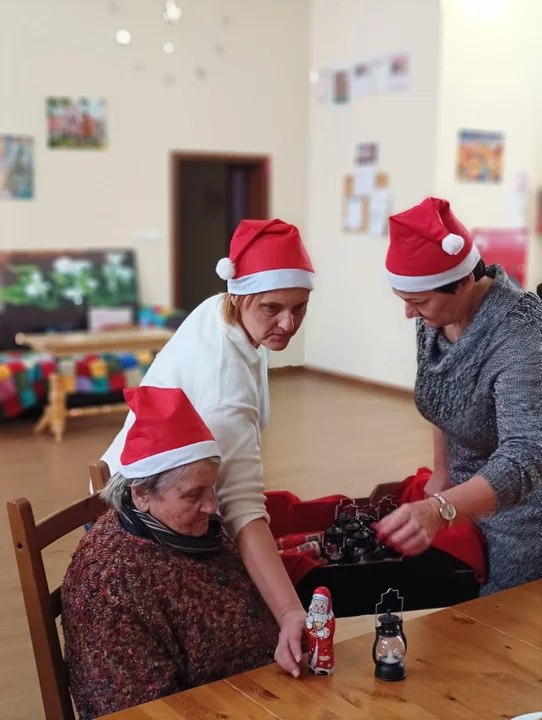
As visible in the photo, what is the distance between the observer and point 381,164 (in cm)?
675

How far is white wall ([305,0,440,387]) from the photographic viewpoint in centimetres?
635

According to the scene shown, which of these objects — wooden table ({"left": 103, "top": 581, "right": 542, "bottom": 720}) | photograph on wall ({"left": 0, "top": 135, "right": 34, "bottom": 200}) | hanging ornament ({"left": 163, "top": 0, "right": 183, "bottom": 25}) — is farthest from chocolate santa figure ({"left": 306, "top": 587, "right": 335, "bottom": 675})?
hanging ornament ({"left": 163, "top": 0, "right": 183, "bottom": 25})

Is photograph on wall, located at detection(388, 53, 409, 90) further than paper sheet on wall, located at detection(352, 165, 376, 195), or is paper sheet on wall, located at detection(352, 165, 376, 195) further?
paper sheet on wall, located at detection(352, 165, 376, 195)

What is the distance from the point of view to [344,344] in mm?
7152

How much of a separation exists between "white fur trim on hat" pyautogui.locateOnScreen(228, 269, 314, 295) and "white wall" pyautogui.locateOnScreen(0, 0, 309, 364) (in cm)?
508

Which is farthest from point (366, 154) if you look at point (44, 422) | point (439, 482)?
point (439, 482)

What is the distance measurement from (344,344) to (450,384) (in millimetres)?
5318

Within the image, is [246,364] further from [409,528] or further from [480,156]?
[480,156]

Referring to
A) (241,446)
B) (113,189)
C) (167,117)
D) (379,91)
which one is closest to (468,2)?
(379,91)

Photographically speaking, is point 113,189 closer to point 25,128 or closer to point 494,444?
point 25,128

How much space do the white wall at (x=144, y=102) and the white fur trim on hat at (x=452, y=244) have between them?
5.19 m

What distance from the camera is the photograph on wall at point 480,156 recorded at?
6.36 m

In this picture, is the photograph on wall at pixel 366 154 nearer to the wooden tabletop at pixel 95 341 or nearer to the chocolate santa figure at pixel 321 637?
the wooden tabletop at pixel 95 341

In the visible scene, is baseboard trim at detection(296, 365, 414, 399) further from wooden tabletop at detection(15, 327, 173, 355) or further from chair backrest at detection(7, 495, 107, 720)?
chair backrest at detection(7, 495, 107, 720)
